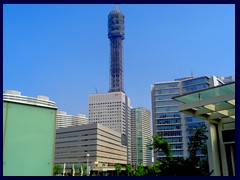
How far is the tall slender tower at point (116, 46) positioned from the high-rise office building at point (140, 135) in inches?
433

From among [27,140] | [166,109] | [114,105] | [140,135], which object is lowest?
[27,140]

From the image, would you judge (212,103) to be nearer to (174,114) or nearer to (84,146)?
(84,146)

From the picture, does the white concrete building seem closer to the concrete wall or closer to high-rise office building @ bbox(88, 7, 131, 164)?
high-rise office building @ bbox(88, 7, 131, 164)

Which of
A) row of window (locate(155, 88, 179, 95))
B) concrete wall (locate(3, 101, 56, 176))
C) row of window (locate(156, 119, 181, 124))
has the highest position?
row of window (locate(155, 88, 179, 95))

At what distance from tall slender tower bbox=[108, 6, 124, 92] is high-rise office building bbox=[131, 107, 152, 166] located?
36.1ft

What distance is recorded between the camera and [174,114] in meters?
45.3

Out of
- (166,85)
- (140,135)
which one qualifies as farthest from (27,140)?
(140,135)

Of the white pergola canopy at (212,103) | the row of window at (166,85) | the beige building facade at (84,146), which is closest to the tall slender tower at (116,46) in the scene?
the row of window at (166,85)

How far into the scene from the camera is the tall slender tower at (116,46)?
9350 centimetres

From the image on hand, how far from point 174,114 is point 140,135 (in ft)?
165

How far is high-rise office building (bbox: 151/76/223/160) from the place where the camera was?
41600mm

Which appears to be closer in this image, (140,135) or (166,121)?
(166,121)

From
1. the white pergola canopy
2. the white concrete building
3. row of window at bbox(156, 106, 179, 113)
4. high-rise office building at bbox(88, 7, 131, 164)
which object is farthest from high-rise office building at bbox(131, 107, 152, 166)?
the white pergola canopy

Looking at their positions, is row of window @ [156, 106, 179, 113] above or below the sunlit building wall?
above
